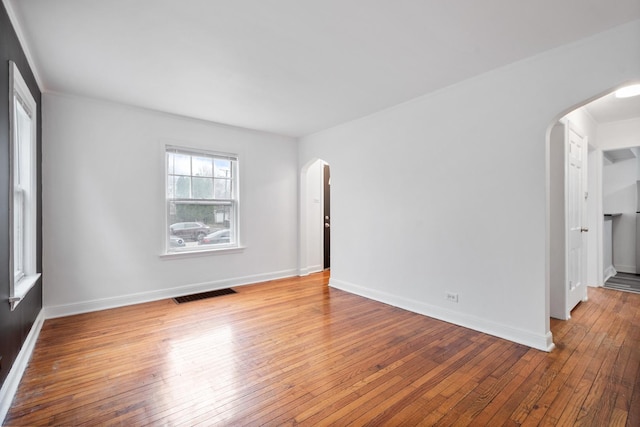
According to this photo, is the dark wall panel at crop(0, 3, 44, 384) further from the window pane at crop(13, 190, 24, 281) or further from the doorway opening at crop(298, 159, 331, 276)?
the doorway opening at crop(298, 159, 331, 276)

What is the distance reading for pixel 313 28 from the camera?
2240 mm

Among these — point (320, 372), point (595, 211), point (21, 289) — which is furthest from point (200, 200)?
point (595, 211)

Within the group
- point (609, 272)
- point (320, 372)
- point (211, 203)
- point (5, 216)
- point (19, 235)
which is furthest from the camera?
point (609, 272)

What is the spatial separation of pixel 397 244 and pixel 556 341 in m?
1.80

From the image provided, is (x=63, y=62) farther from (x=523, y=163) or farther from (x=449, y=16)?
(x=523, y=163)

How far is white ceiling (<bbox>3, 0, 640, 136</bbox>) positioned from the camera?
2.02 meters

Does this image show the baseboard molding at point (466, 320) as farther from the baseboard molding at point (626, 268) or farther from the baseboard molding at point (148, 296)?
the baseboard molding at point (626, 268)

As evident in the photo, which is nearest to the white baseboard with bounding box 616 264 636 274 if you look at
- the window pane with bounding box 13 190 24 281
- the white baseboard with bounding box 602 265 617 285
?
the white baseboard with bounding box 602 265 617 285

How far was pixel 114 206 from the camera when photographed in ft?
12.5

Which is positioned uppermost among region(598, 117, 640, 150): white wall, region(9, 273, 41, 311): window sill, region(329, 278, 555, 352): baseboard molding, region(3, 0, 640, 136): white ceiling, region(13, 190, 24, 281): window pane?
region(3, 0, 640, 136): white ceiling

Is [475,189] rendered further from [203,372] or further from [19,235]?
[19,235]

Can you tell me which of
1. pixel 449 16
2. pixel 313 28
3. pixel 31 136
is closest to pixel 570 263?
pixel 449 16

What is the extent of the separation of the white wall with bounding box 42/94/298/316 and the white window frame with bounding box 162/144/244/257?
76mm

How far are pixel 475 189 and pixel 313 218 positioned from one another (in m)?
3.30
